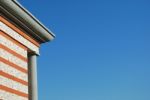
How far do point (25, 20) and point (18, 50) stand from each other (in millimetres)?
1000

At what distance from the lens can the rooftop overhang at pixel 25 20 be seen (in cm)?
1071

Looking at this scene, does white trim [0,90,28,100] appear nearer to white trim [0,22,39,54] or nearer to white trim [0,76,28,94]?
white trim [0,76,28,94]

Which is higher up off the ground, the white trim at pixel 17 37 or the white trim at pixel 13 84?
the white trim at pixel 17 37

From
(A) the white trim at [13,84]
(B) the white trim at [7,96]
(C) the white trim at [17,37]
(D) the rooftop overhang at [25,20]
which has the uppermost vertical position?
(D) the rooftop overhang at [25,20]

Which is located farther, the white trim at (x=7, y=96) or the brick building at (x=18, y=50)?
the brick building at (x=18, y=50)

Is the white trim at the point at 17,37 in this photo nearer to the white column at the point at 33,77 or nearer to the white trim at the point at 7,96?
the white column at the point at 33,77

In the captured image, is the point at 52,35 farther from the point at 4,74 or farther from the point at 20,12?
the point at 4,74

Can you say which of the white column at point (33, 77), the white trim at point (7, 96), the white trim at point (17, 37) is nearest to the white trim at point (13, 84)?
the white trim at point (7, 96)

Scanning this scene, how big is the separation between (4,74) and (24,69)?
4.46ft

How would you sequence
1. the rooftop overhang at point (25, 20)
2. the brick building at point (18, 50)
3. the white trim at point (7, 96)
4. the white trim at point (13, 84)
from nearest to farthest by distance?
the white trim at point (7, 96), the white trim at point (13, 84), the brick building at point (18, 50), the rooftop overhang at point (25, 20)

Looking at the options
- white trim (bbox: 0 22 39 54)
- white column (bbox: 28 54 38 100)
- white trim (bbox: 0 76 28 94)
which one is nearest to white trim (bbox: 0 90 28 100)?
white trim (bbox: 0 76 28 94)

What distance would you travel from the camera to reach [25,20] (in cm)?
1159

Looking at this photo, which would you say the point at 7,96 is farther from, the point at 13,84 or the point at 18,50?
the point at 18,50

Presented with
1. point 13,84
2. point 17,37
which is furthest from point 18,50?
point 13,84
